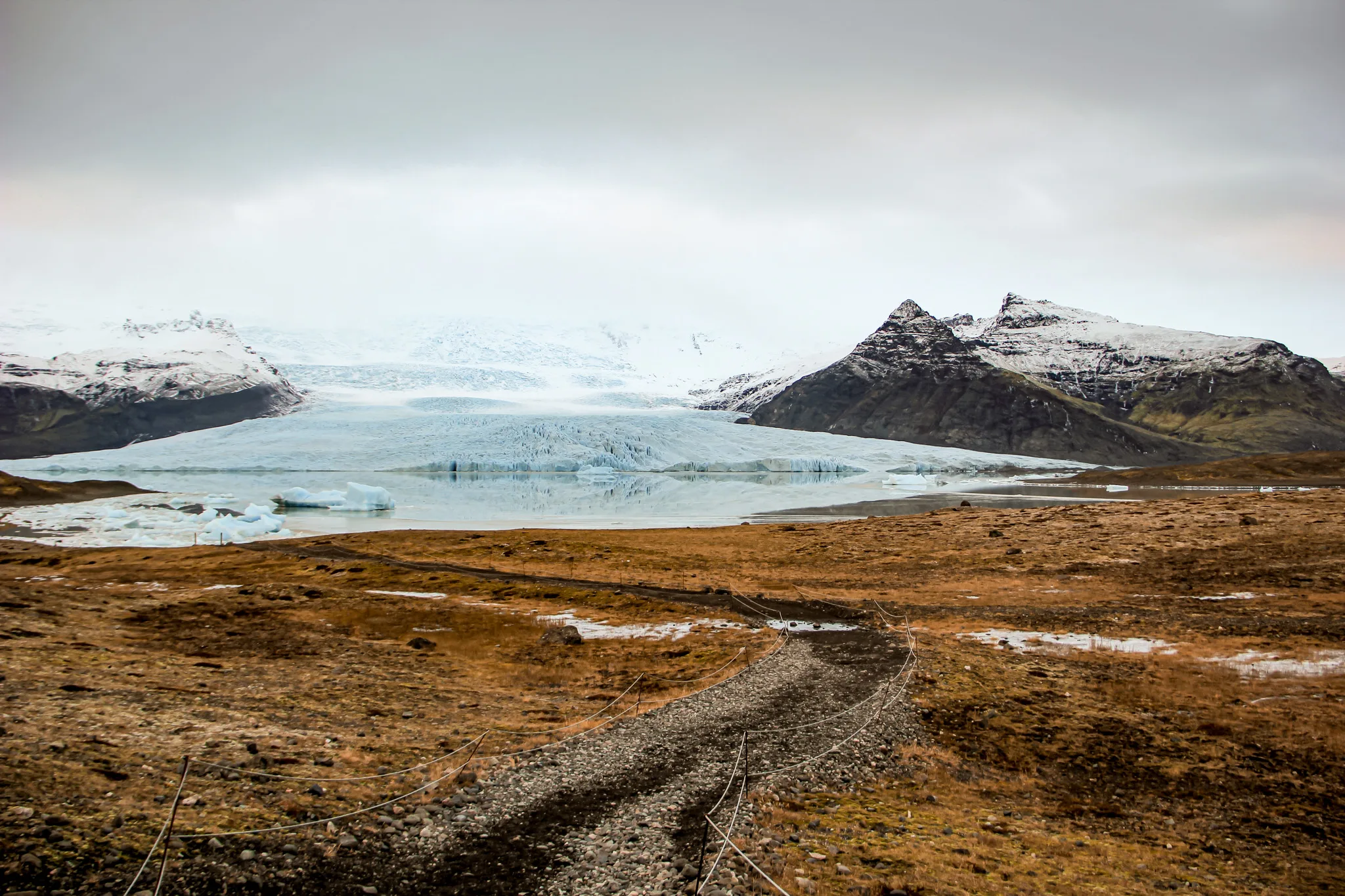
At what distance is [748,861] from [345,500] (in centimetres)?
5399

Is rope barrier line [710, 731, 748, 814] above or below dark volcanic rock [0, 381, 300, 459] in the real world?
below

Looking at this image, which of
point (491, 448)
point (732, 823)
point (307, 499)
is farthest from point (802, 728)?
point (491, 448)

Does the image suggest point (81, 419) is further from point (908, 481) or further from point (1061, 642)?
point (1061, 642)

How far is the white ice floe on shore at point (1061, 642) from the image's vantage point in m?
16.4

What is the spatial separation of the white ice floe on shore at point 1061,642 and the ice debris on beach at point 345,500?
4582 centimetres

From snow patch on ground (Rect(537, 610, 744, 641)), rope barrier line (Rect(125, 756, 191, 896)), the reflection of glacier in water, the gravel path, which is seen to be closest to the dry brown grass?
rope barrier line (Rect(125, 756, 191, 896))

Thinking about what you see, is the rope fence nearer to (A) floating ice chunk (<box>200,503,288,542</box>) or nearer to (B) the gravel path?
(B) the gravel path

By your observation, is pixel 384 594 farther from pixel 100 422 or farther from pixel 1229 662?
pixel 100 422

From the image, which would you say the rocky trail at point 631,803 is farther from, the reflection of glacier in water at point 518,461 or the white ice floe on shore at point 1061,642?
the reflection of glacier in water at point 518,461

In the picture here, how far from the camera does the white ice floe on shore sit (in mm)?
16406

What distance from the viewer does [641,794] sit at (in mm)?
9180

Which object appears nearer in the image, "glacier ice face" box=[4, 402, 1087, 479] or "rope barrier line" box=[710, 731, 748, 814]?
"rope barrier line" box=[710, 731, 748, 814]

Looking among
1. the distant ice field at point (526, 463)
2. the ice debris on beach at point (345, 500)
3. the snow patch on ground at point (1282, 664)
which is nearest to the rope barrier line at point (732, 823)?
the snow patch on ground at point (1282, 664)

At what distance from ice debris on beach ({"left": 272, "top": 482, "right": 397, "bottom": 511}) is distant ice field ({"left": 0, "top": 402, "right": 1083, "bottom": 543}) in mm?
3026
